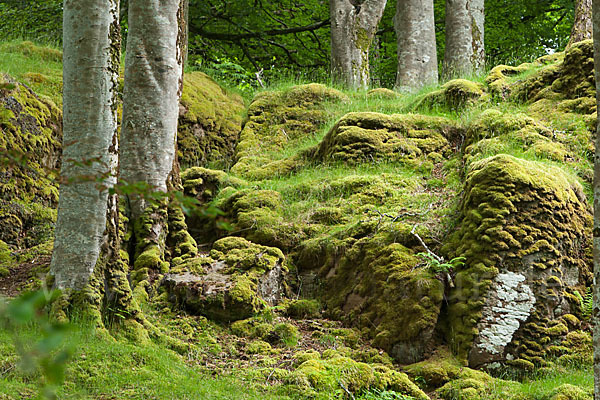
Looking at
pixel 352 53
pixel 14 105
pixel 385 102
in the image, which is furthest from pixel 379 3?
pixel 14 105

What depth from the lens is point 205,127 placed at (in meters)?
11.8

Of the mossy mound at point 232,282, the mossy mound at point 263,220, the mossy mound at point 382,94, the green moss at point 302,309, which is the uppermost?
the mossy mound at point 382,94

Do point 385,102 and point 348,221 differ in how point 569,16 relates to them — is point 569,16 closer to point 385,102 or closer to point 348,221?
point 385,102

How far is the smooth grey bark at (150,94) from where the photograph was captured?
24.7 feet

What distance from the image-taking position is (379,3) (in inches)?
573

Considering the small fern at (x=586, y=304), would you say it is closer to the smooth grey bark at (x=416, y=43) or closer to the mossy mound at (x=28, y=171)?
the mossy mound at (x=28, y=171)

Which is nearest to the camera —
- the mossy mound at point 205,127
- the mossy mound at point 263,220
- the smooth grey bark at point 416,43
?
the mossy mound at point 263,220

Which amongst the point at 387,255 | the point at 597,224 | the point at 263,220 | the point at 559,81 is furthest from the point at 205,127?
the point at 597,224

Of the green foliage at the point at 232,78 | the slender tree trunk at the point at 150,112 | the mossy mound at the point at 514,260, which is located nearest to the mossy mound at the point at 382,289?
the mossy mound at the point at 514,260

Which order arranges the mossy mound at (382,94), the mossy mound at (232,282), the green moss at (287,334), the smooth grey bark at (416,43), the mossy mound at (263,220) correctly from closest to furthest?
the green moss at (287,334)
the mossy mound at (232,282)
the mossy mound at (263,220)
the mossy mound at (382,94)
the smooth grey bark at (416,43)

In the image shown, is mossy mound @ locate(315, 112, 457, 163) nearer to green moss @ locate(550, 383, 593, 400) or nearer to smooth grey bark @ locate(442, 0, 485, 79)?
smooth grey bark @ locate(442, 0, 485, 79)

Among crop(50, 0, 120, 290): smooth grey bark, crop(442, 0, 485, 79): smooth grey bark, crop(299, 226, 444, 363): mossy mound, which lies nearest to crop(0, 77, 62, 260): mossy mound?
crop(50, 0, 120, 290): smooth grey bark

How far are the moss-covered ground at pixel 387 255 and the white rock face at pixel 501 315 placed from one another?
10 cm

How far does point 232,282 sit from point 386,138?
13.3 ft
